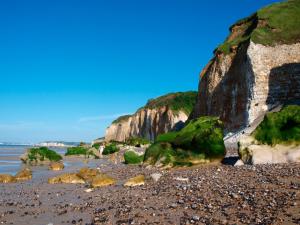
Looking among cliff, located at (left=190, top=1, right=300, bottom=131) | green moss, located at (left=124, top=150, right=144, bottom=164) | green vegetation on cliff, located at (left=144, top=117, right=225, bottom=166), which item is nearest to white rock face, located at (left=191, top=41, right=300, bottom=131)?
cliff, located at (left=190, top=1, right=300, bottom=131)

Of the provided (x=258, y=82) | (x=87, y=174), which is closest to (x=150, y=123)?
(x=258, y=82)

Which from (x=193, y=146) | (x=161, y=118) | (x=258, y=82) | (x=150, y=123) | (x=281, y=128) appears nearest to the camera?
(x=281, y=128)

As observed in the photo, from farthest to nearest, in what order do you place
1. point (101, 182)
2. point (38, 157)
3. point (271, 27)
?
point (271, 27) < point (38, 157) < point (101, 182)

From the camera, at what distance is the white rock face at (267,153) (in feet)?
44.5

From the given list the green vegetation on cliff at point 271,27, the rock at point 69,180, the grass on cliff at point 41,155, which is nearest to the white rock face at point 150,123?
the green vegetation on cliff at point 271,27

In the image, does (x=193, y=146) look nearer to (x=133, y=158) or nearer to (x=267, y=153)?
(x=267, y=153)

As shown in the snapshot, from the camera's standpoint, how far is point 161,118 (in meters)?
82.2

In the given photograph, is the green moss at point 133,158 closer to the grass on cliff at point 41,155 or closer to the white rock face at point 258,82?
the grass on cliff at point 41,155

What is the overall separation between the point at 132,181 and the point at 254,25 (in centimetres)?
3623

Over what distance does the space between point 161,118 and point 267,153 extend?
224 feet

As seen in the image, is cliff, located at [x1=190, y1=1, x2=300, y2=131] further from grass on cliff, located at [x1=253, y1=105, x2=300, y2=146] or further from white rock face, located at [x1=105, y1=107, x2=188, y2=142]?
white rock face, located at [x1=105, y1=107, x2=188, y2=142]

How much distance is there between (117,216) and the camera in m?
7.89

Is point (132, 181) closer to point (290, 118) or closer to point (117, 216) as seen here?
point (117, 216)

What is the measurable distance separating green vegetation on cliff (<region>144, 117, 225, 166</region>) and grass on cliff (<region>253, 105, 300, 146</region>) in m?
2.10
